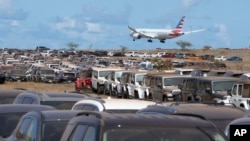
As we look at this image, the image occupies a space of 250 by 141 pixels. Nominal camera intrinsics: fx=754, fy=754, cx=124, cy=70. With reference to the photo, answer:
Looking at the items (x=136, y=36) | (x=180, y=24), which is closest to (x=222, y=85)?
(x=136, y=36)

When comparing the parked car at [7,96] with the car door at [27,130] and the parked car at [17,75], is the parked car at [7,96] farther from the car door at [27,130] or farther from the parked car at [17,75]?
the parked car at [17,75]

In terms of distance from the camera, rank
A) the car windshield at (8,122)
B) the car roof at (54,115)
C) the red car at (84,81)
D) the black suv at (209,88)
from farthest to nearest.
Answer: the red car at (84,81), the black suv at (209,88), the car windshield at (8,122), the car roof at (54,115)

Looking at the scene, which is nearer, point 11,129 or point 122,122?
point 122,122

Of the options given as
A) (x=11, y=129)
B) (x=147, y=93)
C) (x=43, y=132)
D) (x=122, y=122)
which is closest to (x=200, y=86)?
(x=147, y=93)

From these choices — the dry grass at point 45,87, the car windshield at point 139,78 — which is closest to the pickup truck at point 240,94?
the car windshield at point 139,78

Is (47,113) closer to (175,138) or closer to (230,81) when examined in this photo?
(175,138)

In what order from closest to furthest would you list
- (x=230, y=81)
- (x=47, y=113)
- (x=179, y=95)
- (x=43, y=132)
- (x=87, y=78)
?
(x=43, y=132)
(x=47, y=113)
(x=230, y=81)
(x=179, y=95)
(x=87, y=78)
